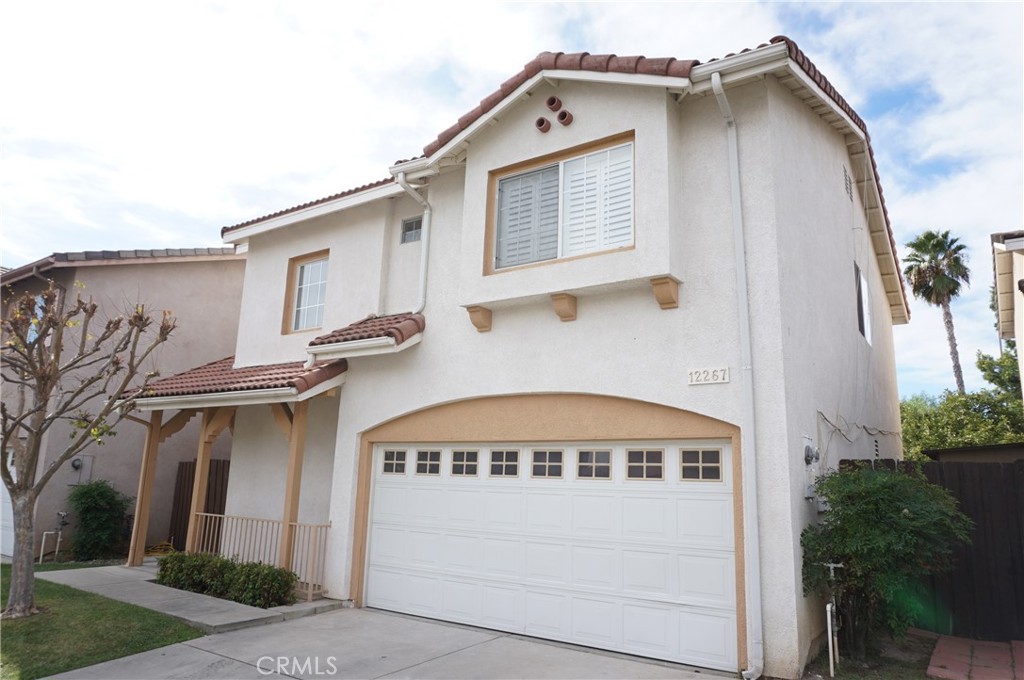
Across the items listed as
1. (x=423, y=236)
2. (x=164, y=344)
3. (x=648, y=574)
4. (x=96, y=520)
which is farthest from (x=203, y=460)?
(x=648, y=574)

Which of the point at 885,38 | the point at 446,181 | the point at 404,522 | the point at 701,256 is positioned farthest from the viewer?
the point at 446,181

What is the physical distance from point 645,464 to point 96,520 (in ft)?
41.3

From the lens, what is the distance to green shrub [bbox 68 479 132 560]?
1418cm

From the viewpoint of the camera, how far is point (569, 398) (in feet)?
28.6

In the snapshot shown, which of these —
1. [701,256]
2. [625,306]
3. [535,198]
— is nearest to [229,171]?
[535,198]

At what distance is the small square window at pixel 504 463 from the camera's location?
9234 millimetres

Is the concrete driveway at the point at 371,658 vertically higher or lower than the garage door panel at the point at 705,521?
lower

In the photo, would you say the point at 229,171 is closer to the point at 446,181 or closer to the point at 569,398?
the point at 446,181

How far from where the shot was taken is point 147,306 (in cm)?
1605

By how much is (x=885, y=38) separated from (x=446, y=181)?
676cm

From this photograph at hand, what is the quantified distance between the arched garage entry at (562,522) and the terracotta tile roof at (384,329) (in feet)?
4.22

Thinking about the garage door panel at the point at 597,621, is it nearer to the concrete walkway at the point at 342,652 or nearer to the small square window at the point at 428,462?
the concrete walkway at the point at 342,652

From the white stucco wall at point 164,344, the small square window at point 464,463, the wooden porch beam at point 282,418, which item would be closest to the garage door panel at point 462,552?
the small square window at point 464,463

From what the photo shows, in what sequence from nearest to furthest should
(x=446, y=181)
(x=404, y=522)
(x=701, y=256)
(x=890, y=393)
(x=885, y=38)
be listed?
(x=701, y=256), (x=885, y=38), (x=404, y=522), (x=446, y=181), (x=890, y=393)
